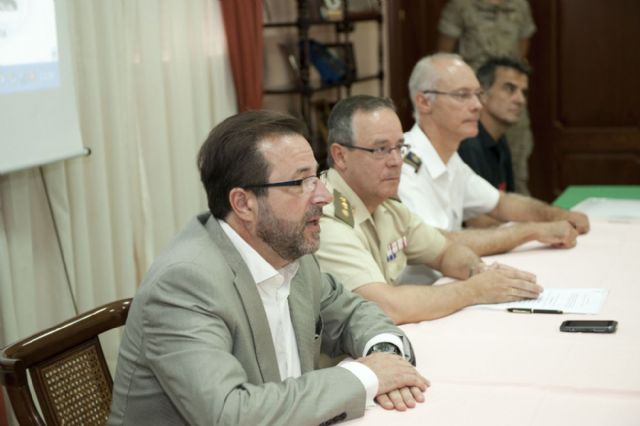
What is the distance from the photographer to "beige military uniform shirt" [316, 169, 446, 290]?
2441 millimetres

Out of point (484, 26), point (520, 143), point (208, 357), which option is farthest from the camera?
point (520, 143)

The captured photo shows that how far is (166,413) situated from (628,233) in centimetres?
216

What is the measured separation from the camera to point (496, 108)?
421cm

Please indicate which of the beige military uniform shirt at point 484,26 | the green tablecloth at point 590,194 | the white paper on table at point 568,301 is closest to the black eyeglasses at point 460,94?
the green tablecloth at point 590,194

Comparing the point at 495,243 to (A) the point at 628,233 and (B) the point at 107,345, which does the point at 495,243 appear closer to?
(A) the point at 628,233

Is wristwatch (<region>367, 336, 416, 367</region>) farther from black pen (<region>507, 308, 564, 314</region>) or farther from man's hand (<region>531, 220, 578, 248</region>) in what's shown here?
man's hand (<region>531, 220, 578, 248</region>)

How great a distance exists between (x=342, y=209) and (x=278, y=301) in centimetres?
68

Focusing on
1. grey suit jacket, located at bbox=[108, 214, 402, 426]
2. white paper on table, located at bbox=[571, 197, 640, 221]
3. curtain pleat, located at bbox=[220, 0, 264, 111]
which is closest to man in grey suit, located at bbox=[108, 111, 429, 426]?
grey suit jacket, located at bbox=[108, 214, 402, 426]

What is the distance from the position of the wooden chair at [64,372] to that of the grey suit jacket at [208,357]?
18 centimetres

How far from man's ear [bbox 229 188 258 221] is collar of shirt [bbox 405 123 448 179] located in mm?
1701

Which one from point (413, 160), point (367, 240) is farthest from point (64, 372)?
point (413, 160)

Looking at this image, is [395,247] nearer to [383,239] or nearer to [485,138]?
[383,239]

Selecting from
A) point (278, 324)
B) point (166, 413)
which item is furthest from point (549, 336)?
point (166, 413)

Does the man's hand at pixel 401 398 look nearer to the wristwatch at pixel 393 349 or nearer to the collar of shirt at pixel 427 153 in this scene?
the wristwatch at pixel 393 349
